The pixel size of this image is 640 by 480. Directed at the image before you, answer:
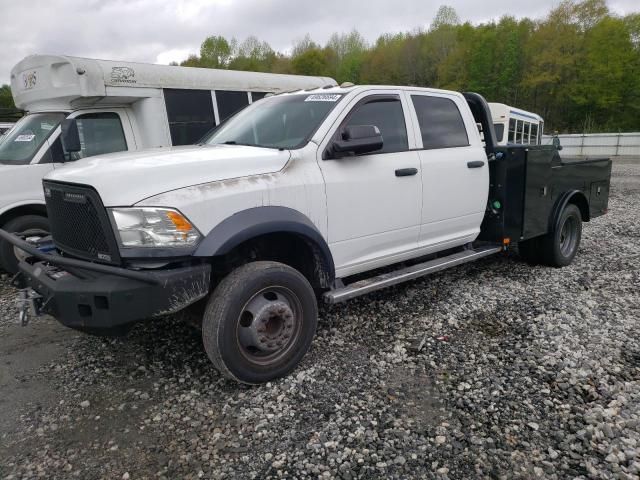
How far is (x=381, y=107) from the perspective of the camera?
420cm

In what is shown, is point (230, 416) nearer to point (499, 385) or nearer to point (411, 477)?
point (411, 477)

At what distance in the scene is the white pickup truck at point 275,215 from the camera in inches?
113

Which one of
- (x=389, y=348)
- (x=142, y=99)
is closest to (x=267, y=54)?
(x=142, y=99)

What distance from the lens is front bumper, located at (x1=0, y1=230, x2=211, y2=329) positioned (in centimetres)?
277

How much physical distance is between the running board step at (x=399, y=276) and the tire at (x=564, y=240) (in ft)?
3.14

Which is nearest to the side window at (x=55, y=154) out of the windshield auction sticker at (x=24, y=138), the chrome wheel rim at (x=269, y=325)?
the windshield auction sticker at (x=24, y=138)

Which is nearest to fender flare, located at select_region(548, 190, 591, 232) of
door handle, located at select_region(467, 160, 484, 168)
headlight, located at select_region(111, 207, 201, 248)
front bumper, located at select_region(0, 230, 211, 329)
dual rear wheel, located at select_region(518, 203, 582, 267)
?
dual rear wheel, located at select_region(518, 203, 582, 267)

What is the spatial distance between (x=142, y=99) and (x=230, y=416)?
5.93 metres

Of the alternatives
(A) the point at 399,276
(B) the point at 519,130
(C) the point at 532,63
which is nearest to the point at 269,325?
(A) the point at 399,276

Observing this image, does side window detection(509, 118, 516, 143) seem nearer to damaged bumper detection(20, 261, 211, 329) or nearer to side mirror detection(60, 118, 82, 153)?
side mirror detection(60, 118, 82, 153)

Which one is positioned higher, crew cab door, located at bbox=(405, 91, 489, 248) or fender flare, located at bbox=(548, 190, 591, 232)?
crew cab door, located at bbox=(405, 91, 489, 248)

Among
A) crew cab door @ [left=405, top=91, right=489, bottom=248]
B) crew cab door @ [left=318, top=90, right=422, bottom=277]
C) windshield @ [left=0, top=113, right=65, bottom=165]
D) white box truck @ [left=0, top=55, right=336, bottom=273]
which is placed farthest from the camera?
windshield @ [left=0, top=113, right=65, bottom=165]

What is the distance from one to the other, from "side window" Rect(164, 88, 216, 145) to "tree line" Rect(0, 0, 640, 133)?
4541cm

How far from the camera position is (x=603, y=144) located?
97.7 ft
